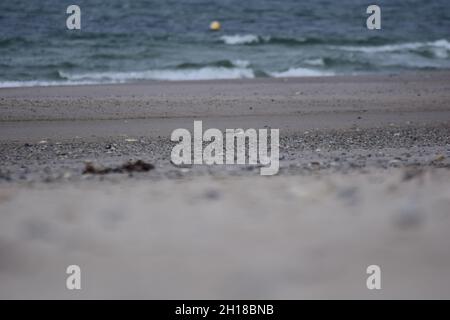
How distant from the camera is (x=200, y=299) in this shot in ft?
6.25

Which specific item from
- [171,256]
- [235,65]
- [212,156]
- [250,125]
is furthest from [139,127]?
[235,65]

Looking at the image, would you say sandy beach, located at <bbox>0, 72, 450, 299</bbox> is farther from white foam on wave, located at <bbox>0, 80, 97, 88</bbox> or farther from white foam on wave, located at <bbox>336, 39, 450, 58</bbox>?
white foam on wave, located at <bbox>336, 39, 450, 58</bbox>

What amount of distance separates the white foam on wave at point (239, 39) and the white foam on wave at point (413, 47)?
2866mm

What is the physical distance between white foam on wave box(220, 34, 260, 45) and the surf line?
11.5 meters

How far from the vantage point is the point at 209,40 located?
1894 centimetres

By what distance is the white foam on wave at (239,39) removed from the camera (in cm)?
A: 1898

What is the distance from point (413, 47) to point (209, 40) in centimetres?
677

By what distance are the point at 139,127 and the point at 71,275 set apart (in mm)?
5579

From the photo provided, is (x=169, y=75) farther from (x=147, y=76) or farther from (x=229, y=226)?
(x=229, y=226)

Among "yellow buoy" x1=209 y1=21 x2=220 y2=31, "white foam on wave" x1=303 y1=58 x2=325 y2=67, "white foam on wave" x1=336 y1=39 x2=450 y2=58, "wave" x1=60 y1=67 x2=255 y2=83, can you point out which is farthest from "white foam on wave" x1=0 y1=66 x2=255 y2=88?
"yellow buoy" x1=209 y1=21 x2=220 y2=31

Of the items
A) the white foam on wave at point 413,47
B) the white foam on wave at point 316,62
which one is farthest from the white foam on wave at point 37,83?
the white foam on wave at point 413,47

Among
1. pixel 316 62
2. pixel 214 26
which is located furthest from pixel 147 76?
pixel 214 26
